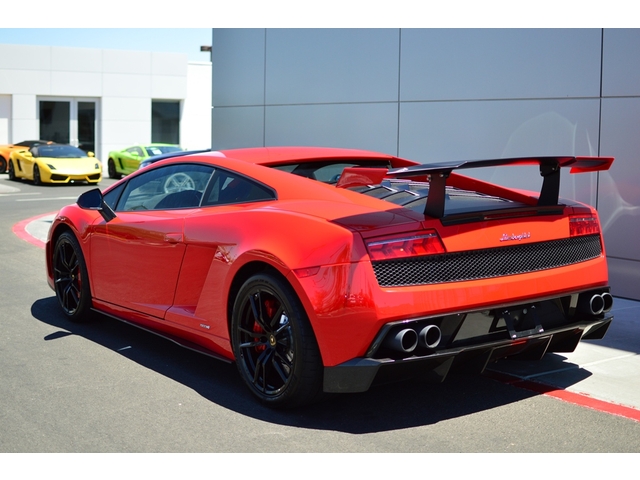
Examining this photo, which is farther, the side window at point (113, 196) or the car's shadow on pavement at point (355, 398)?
the side window at point (113, 196)

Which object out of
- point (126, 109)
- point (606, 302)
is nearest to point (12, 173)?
point (126, 109)

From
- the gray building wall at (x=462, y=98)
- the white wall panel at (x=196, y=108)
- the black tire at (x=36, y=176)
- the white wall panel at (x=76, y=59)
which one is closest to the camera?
the gray building wall at (x=462, y=98)

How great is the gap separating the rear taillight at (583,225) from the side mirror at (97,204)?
312 cm

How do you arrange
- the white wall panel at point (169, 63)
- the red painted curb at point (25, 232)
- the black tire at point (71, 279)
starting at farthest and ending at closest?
1. the white wall panel at point (169, 63)
2. the red painted curb at point (25, 232)
3. the black tire at point (71, 279)

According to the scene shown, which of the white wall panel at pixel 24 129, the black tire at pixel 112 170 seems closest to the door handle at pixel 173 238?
the black tire at pixel 112 170

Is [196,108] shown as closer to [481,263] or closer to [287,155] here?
[287,155]

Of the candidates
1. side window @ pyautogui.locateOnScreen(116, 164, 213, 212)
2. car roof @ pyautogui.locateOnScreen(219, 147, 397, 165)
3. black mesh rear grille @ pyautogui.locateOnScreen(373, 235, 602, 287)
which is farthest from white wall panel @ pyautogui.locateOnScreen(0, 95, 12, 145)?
black mesh rear grille @ pyautogui.locateOnScreen(373, 235, 602, 287)

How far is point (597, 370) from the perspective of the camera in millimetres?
5262

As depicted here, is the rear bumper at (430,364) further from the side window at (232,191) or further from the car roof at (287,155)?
the car roof at (287,155)

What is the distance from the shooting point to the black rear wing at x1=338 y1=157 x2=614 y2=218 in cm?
405

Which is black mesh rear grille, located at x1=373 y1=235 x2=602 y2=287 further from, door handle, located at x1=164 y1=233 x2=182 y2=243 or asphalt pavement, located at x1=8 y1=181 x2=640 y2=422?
door handle, located at x1=164 y1=233 x2=182 y2=243

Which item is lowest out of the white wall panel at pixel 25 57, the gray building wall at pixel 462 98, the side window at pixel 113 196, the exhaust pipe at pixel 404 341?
the exhaust pipe at pixel 404 341

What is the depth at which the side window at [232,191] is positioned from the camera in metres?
4.81

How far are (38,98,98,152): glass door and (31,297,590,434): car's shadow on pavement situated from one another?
32686 mm
